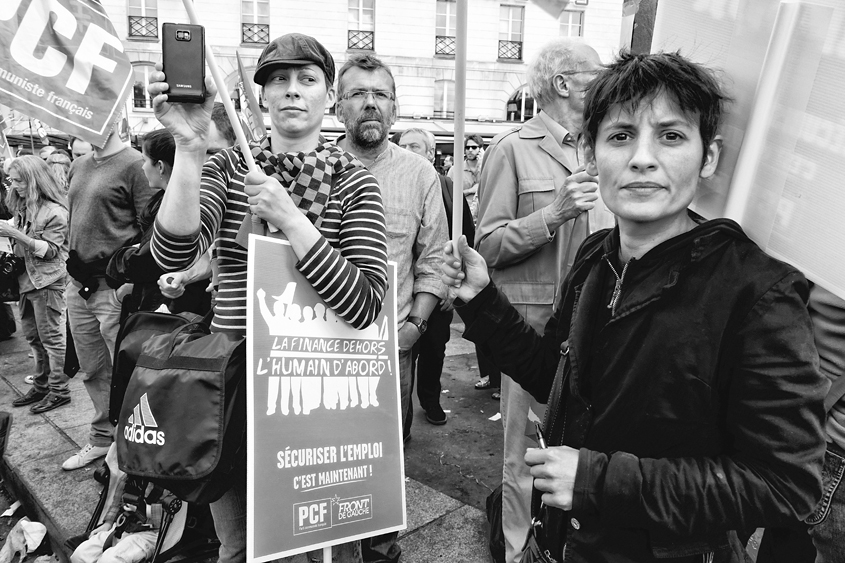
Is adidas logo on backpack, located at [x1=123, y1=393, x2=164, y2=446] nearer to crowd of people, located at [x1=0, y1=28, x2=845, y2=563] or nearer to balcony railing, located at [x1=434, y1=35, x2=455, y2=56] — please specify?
crowd of people, located at [x1=0, y1=28, x2=845, y2=563]

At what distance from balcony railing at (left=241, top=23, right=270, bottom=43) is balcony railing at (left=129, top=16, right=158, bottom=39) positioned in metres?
2.84

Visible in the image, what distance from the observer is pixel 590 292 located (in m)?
1.39

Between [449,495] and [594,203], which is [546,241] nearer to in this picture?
[594,203]

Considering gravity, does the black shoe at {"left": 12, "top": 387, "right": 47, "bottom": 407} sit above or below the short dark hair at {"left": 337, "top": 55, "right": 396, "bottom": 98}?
below

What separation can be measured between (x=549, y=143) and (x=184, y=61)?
1531 millimetres

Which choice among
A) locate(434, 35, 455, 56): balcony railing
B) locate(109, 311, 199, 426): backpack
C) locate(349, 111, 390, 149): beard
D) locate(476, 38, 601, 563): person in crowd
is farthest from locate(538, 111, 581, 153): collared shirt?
locate(434, 35, 455, 56): balcony railing

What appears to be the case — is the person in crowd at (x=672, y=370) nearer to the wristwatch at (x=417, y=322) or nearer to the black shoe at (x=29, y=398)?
the wristwatch at (x=417, y=322)

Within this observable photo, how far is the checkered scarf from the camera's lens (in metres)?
1.72

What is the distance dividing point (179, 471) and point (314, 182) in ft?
2.86

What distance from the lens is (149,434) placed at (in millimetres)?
1531

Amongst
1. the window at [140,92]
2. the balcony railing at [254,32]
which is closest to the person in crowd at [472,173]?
the balcony railing at [254,32]

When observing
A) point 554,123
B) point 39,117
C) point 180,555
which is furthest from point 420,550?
point 39,117

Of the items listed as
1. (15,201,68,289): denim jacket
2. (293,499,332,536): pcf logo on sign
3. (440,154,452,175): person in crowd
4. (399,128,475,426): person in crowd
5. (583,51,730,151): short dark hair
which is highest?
(583,51,730,151): short dark hair

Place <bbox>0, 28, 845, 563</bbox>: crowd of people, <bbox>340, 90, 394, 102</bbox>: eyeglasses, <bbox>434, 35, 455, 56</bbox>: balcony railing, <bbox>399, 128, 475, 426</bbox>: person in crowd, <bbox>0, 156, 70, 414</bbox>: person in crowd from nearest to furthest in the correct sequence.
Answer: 1. <bbox>0, 28, 845, 563</bbox>: crowd of people
2. <bbox>340, 90, 394, 102</bbox>: eyeglasses
3. <bbox>399, 128, 475, 426</bbox>: person in crowd
4. <bbox>0, 156, 70, 414</bbox>: person in crowd
5. <bbox>434, 35, 455, 56</bbox>: balcony railing
